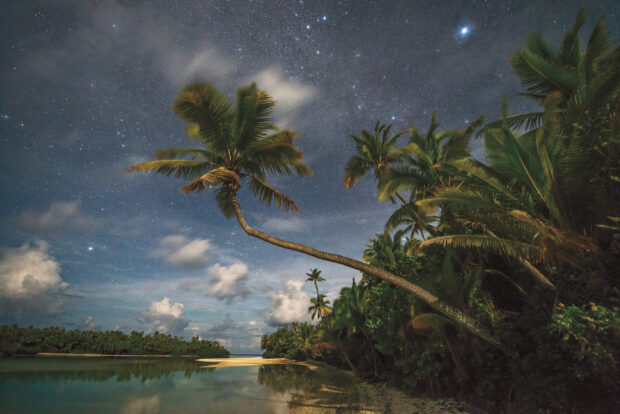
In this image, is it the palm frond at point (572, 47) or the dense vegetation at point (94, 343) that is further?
the dense vegetation at point (94, 343)

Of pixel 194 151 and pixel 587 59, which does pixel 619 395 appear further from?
pixel 194 151

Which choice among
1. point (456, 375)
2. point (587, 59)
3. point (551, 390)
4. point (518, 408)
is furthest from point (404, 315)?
point (587, 59)

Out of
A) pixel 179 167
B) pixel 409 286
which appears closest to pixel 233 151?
pixel 179 167

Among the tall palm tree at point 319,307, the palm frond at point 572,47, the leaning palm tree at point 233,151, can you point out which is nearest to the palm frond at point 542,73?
the palm frond at point 572,47

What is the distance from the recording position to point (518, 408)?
22.5ft

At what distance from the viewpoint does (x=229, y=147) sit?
870cm

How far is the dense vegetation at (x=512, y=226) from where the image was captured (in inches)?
213

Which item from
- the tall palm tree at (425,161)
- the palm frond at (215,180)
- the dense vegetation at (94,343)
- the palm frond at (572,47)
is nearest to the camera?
the palm frond at (215,180)

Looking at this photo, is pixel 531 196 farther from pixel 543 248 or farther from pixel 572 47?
pixel 572 47

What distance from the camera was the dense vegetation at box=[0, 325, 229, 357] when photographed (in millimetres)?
30531

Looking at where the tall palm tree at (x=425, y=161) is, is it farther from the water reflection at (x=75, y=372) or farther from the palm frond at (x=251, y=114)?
the water reflection at (x=75, y=372)

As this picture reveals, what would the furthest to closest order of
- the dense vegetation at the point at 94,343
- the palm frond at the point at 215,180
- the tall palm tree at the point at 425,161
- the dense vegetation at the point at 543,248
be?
the dense vegetation at the point at 94,343, the tall palm tree at the point at 425,161, the palm frond at the point at 215,180, the dense vegetation at the point at 543,248

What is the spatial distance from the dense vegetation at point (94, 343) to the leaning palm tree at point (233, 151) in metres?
37.2

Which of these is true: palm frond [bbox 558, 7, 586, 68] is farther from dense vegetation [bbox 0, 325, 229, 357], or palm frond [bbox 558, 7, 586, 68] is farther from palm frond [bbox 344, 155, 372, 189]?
dense vegetation [bbox 0, 325, 229, 357]
